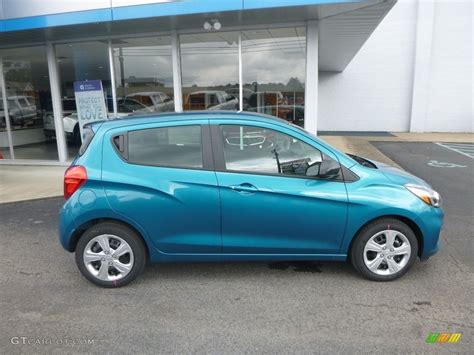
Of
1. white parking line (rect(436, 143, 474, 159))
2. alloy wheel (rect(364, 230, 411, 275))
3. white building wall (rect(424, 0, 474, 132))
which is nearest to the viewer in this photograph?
alloy wheel (rect(364, 230, 411, 275))

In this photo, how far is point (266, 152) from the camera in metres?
3.70

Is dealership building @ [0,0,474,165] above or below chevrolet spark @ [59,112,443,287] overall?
above

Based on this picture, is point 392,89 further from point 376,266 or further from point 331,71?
point 376,266

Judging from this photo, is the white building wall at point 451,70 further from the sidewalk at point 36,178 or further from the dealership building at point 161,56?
the dealership building at point 161,56

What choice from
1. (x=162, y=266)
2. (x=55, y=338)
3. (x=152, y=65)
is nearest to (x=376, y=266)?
(x=162, y=266)

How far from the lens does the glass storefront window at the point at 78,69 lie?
973 centimetres

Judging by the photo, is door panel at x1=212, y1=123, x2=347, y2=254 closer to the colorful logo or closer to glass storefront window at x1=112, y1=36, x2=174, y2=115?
the colorful logo

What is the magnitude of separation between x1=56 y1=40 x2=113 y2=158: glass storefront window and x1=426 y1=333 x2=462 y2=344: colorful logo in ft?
28.8

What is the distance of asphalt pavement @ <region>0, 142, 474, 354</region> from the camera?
2.87 m

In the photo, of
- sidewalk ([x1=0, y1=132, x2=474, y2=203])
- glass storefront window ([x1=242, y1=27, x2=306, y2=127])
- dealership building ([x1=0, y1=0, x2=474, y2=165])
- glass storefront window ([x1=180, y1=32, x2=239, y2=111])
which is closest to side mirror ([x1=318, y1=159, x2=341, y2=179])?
dealership building ([x1=0, y1=0, x2=474, y2=165])

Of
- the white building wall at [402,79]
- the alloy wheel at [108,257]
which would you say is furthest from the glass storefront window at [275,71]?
the white building wall at [402,79]

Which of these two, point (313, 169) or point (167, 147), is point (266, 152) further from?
point (167, 147)

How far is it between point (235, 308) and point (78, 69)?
8856 millimetres

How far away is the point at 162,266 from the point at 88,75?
292 inches
